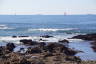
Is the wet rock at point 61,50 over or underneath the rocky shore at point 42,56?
underneath

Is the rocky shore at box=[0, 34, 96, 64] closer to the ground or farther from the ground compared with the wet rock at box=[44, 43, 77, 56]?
farther from the ground

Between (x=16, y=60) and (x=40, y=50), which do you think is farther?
(x=40, y=50)

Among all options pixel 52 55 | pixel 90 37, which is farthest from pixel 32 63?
pixel 90 37

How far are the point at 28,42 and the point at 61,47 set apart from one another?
1193cm

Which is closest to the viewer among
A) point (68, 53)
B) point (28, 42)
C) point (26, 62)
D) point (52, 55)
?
point (26, 62)

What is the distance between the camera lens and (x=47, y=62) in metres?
32.2

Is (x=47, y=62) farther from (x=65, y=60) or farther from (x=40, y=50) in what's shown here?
(x=40, y=50)

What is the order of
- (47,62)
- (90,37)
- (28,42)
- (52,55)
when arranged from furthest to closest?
(90,37)
(28,42)
(52,55)
(47,62)

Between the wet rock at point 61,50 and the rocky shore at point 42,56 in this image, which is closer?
the rocky shore at point 42,56

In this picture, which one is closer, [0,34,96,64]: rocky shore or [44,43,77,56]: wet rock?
[0,34,96,64]: rocky shore

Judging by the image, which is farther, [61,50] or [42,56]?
[61,50]

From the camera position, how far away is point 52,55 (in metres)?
37.2

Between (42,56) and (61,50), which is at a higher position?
(42,56)

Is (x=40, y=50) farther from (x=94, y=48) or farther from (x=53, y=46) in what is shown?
(x=94, y=48)
